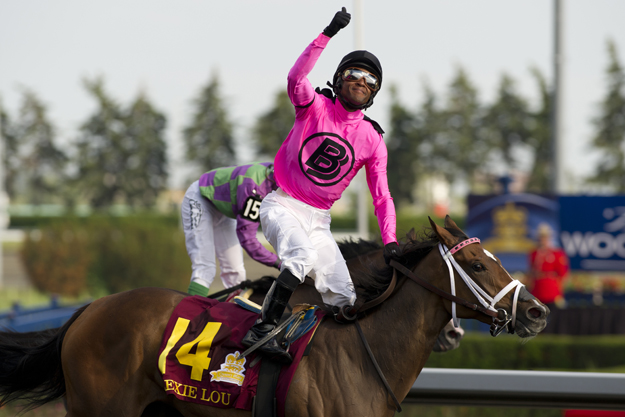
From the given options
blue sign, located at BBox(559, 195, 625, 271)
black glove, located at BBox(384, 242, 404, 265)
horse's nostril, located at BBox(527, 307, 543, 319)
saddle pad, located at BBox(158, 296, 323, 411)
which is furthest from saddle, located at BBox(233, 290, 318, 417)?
blue sign, located at BBox(559, 195, 625, 271)

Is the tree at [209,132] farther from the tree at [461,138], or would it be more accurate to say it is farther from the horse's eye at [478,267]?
the horse's eye at [478,267]

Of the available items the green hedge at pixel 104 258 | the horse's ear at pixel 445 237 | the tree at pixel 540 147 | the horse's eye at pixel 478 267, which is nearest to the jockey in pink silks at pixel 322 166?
the horse's ear at pixel 445 237

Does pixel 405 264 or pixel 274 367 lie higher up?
pixel 405 264

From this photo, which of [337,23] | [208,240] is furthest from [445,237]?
[208,240]

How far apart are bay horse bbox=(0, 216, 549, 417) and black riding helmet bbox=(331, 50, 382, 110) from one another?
2.68ft

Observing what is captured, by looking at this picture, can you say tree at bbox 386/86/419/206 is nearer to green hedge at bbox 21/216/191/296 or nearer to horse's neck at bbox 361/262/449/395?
green hedge at bbox 21/216/191/296

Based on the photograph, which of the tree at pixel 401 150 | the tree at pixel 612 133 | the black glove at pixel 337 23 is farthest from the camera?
the tree at pixel 401 150

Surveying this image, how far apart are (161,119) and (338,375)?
28.4m

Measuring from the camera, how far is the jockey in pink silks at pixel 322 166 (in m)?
2.89

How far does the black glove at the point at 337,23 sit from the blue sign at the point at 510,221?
926 centimetres

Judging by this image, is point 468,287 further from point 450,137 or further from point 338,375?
point 450,137

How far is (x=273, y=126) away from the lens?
27.9 meters

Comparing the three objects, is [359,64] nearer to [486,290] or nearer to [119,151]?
[486,290]

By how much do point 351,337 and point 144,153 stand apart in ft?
92.0
